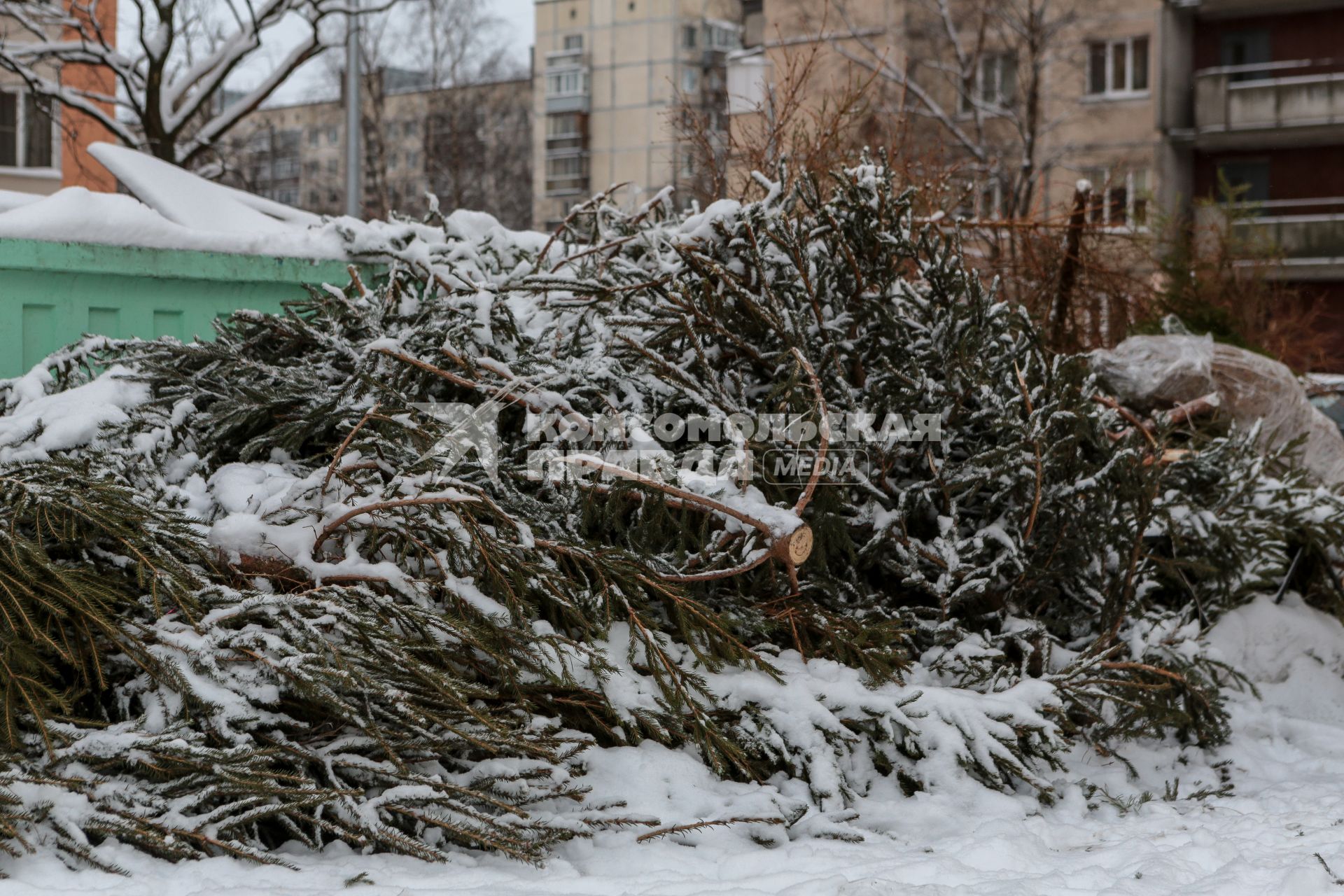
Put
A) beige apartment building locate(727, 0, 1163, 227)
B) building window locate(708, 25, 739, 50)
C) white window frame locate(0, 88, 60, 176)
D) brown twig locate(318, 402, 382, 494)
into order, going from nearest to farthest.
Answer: brown twig locate(318, 402, 382, 494)
white window frame locate(0, 88, 60, 176)
beige apartment building locate(727, 0, 1163, 227)
building window locate(708, 25, 739, 50)

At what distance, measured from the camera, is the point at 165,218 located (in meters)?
4.94

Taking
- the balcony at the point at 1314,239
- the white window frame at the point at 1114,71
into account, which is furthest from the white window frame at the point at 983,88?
the balcony at the point at 1314,239

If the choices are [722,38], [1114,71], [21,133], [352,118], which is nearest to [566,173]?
[722,38]

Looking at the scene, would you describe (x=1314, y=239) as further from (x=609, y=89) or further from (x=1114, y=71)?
(x=609, y=89)

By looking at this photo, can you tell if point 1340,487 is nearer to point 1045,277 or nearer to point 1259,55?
point 1045,277

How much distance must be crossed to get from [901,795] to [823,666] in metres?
0.42

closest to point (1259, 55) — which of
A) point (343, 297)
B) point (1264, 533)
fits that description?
point (1264, 533)

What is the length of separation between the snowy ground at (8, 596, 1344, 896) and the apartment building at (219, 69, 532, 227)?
19.6 meters

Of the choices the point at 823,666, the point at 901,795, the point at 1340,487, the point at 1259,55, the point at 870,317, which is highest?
the point at 1259,55

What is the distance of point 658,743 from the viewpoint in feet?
10.6

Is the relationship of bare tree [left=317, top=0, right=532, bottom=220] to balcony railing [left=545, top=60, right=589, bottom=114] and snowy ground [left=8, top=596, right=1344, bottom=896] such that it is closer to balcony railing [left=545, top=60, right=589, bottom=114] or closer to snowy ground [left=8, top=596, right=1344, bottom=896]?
balcony railing [left=545, top=60, right=589, bottom=114]

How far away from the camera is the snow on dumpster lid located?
445cm

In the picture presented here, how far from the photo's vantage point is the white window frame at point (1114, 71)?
26.5 metres

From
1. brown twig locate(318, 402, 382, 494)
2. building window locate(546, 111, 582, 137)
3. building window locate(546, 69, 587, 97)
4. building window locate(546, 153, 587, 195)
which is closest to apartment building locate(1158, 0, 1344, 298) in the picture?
brown twig locate(318, 402, 382, 494)
